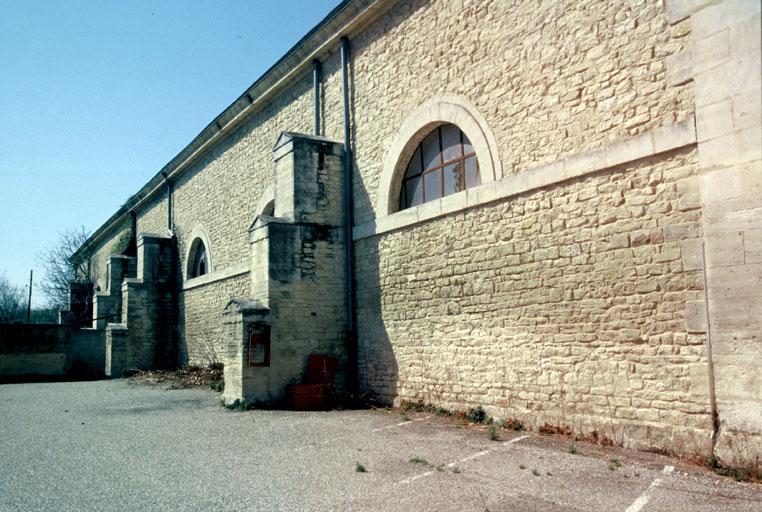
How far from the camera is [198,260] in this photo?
18656 mm

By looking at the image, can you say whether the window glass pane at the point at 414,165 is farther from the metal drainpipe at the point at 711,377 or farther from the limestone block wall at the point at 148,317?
the limestone block wall at the point at 148,317

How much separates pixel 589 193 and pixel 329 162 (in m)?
5.55

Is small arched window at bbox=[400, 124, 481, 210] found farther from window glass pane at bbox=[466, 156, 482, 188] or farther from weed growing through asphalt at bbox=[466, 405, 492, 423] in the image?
weed growing through asphalt at bbox=[466, 405, 492, 423]

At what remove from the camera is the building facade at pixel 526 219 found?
545 cm

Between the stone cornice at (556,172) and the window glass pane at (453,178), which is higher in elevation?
the window glass pane at (453,178)

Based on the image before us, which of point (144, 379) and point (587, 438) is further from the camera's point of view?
point (144, 379)

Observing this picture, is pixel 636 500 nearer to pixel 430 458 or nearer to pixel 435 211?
pixel 430 458

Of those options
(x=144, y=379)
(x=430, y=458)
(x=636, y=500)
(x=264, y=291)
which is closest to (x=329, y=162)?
(x=264, y=291)

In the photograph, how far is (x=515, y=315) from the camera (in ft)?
24.4

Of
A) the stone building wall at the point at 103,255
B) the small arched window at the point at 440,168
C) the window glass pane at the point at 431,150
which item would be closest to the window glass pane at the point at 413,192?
the small arched window at the point at 440,168

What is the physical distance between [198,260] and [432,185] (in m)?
11.5

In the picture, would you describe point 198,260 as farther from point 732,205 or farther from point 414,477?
point 732,205

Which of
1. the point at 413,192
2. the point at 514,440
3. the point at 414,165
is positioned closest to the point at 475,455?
the point at 514,440

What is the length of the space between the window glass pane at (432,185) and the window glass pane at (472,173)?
0.63 meters
